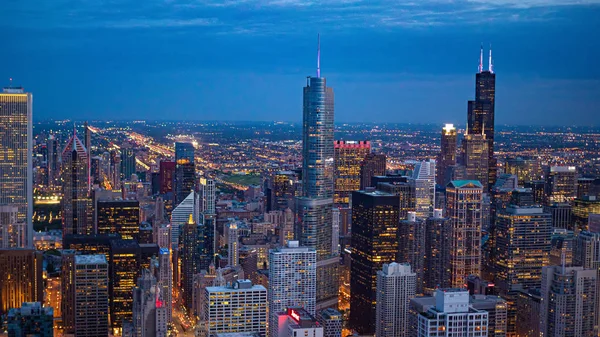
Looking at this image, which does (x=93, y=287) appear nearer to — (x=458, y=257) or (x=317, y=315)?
(x=317, y=315)

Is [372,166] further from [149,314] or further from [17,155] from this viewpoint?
[149,314]

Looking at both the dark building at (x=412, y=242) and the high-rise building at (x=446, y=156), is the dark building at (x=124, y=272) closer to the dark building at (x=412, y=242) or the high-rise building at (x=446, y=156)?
the dark building at (x=412, y=242)

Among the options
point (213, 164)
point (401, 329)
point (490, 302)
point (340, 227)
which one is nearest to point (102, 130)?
point (213, 164)

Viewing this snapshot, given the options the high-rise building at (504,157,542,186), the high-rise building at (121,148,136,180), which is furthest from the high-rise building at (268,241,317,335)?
the high-rise building at (121,148,136,180)

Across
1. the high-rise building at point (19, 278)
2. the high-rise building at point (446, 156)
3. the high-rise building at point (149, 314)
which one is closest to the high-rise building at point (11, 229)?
the high-rise building at point (19, 278)

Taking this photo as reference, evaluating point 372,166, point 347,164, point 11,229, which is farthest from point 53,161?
point 372,166

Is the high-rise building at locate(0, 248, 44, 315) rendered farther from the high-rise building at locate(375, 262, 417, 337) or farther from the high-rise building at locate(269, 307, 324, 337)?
the high-rise building at locate(375, 262, 417, 337)

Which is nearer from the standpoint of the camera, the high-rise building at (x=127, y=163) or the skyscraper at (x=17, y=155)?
the skyscraper at (x=17, y=155)
